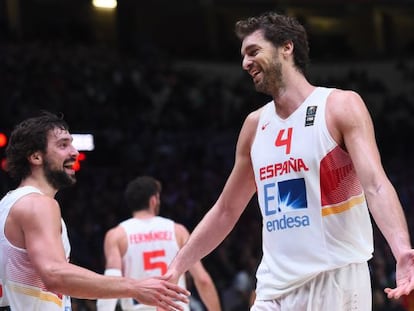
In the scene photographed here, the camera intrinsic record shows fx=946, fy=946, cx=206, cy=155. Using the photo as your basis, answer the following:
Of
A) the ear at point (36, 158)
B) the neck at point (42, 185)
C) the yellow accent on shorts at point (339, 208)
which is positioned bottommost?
the yellow accent on shorts at point (339, 208)

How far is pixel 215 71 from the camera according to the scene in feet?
80.4

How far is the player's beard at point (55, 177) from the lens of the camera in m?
4.95

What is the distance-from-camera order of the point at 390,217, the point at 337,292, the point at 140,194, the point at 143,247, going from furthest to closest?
the point at 140,194 < the point at 143,247 < the point at 337,292 < the point at 390,217

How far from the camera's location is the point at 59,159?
196 inches

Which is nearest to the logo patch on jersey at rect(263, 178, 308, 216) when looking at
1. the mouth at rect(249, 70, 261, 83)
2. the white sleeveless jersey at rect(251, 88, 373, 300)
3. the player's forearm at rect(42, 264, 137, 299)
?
the white sleeveless jersey at rect(251, 88, 373, 300)

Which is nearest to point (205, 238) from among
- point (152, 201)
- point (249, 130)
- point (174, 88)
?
point (249, 130)

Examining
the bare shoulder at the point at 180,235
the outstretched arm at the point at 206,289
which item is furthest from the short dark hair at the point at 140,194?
the outstretched arm at the point at 206,289

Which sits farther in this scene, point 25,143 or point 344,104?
point 25,143

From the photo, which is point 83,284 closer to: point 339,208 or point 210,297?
point 339,208

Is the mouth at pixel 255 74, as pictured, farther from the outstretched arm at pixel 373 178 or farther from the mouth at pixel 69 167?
the mouth at pixel 69 167

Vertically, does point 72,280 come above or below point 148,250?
below

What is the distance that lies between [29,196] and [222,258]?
10618 millimetres

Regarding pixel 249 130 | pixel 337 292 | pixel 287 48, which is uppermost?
pixel 287 48

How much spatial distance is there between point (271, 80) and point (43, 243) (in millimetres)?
1376
